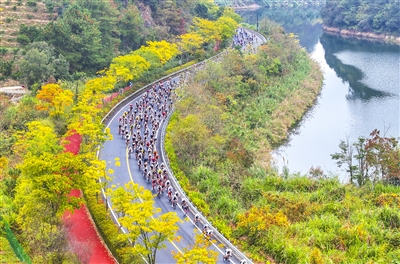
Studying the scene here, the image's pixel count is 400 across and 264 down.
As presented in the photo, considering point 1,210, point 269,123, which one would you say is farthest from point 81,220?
point 269,123

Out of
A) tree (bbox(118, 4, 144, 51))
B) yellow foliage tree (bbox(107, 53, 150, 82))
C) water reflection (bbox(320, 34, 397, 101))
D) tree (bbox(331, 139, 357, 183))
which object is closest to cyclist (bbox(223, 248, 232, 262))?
tree (bbox(331, 139, 357, 183))

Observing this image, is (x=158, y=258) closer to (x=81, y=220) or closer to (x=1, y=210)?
(x=81, y=220)

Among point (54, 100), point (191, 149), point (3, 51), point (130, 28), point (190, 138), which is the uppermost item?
point (130, 28)

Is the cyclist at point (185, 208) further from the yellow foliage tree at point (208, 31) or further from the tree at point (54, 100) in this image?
the yellow foliage tree at point (208, 31)

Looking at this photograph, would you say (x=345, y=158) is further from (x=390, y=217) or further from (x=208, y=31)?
(x=208, y=31)

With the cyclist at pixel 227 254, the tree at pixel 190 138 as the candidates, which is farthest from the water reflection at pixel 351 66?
the cyclist at pixel 227 254

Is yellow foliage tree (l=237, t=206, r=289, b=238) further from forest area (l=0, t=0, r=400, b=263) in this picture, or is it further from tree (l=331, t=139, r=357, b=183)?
tree (l=331, t=139, r=357, b=183)

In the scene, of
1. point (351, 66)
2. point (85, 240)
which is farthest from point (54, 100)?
point (351, 66)
